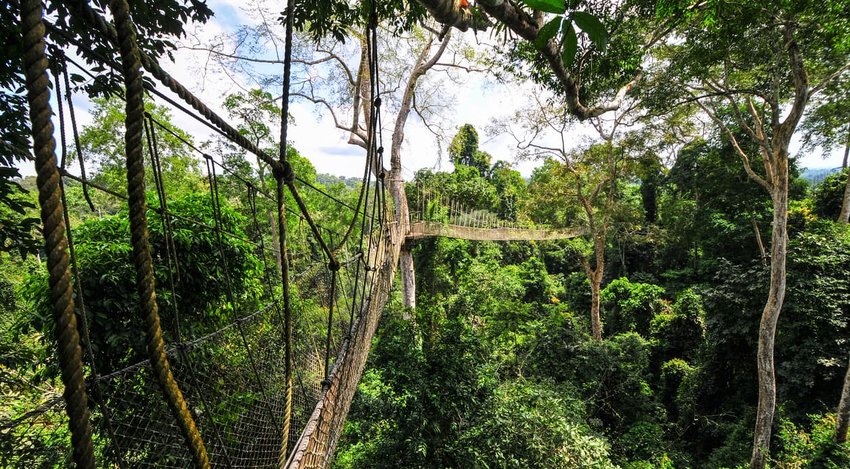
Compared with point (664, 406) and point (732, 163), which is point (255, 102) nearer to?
point (664, 406)

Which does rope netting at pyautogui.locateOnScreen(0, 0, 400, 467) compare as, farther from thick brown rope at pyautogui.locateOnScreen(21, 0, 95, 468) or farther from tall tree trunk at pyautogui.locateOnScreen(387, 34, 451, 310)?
tall tree trunk at pyautogui.locateOnScreen(387, 34, 451, 310)

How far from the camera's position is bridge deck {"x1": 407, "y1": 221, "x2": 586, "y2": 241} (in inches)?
231

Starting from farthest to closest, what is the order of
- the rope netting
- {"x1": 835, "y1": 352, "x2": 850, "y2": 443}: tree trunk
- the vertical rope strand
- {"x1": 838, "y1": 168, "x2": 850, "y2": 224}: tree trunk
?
{"x1": 838, "y1": 168, "x2": 850, "y2": 224}: tree trunk < {"x1": 835, "y1": 352, "x2": 850, "y2": 443}: tree trunk < the vertical rope strand < the rope netting

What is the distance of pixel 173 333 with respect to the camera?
2035mm

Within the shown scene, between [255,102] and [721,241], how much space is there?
9.89 meters

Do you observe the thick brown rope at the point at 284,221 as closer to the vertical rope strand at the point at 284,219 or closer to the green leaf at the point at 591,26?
the vertical rope strand at the point at 284,219

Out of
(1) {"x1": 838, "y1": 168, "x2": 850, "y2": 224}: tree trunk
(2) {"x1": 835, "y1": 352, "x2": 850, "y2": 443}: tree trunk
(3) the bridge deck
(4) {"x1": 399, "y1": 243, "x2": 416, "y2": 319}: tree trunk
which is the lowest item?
(2) {"x1": 835, "y1": 352, "x2": 850, "y2": 443}: tree trunk

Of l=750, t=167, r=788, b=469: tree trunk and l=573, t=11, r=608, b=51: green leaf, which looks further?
l=750, t=167, r=788, b=469: tree trunk

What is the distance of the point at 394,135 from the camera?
18.1 feet

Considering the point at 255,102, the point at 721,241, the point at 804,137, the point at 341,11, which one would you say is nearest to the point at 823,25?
the point at 341,11

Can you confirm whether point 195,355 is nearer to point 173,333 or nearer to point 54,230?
point 173,333

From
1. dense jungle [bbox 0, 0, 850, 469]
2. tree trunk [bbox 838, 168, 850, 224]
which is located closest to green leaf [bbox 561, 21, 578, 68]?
dense jungle [bbox 0, 0, 850, 469]

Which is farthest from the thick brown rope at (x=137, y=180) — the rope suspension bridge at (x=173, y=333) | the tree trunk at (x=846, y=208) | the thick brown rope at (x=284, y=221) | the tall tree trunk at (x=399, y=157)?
the tree trunk at (x=846, y=208)

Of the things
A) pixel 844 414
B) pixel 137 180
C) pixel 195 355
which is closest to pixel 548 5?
pixel 137 180
